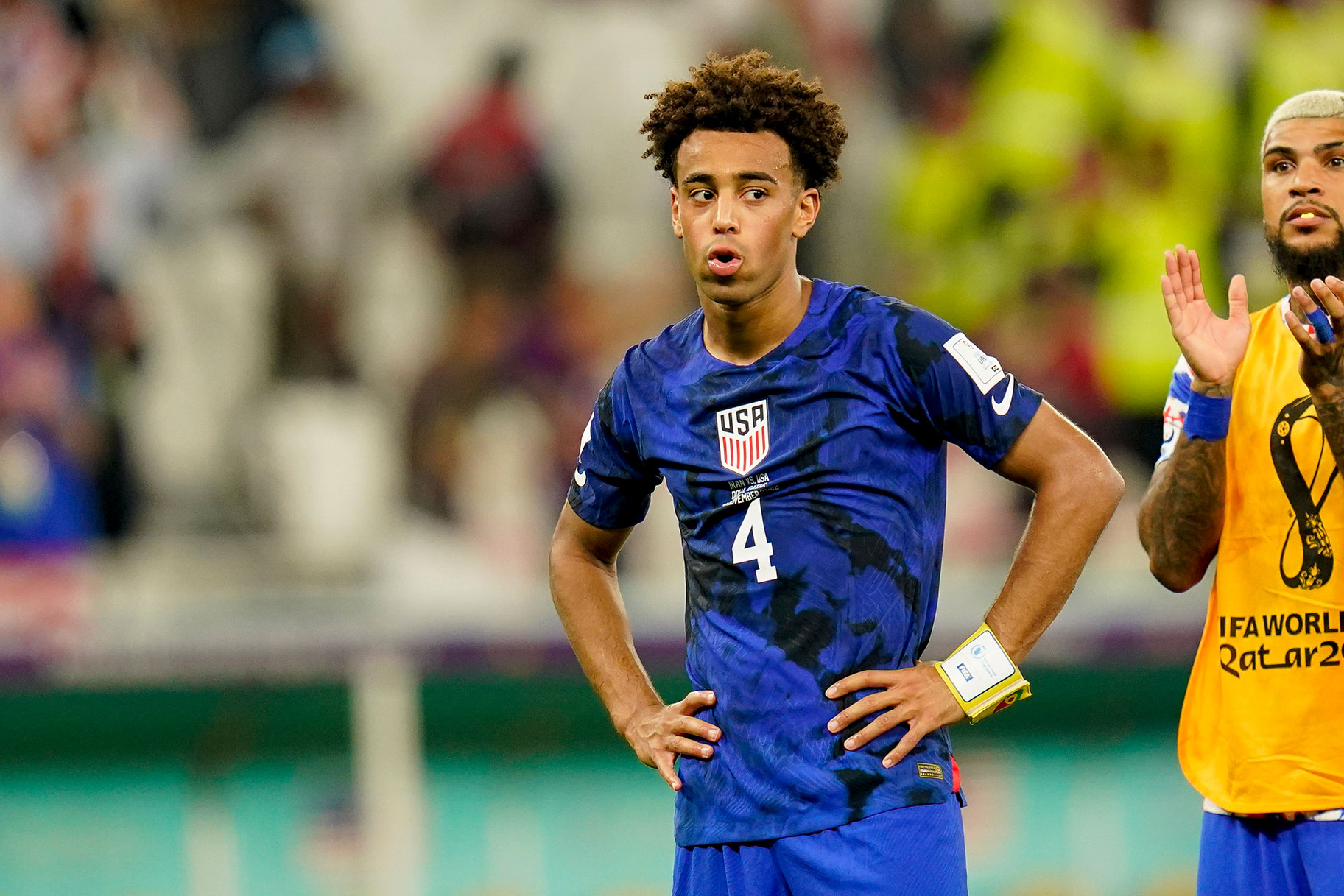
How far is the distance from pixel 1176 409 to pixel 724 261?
1091 mm

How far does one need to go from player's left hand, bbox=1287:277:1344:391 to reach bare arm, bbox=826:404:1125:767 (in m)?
0.41

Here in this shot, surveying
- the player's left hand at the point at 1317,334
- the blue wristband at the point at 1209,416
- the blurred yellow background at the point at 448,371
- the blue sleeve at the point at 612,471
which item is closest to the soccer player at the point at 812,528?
the blue sleeve at the point at 612,471

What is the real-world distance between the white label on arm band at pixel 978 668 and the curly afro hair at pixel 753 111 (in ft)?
3.28

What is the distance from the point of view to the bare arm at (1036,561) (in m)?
3.39

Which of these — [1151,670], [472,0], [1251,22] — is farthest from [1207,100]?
[472,0]

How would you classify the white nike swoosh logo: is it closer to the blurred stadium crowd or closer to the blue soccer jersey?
the blue soccer jersey

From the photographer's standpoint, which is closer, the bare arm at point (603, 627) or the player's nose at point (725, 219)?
the player's nose at point (725, 219)

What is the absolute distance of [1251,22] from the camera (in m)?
9.53

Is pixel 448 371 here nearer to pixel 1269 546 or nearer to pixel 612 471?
pixel 612 471

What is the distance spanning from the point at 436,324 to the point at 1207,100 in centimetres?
416

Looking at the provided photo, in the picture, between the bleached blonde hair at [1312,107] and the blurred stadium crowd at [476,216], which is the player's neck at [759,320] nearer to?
the bleached blonde hair at [1312,107]

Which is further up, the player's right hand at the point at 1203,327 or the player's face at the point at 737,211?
the player's face at the point at 737,211

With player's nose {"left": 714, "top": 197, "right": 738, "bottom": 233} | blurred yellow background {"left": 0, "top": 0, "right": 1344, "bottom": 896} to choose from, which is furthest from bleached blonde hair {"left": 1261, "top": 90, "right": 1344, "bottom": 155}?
blurred yellow background {"left": 0, "top": 0, "right": 1344, "bottom": 896}

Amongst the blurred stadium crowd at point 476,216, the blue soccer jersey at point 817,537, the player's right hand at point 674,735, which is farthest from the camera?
the blurred stadium crowd at point 476,216
